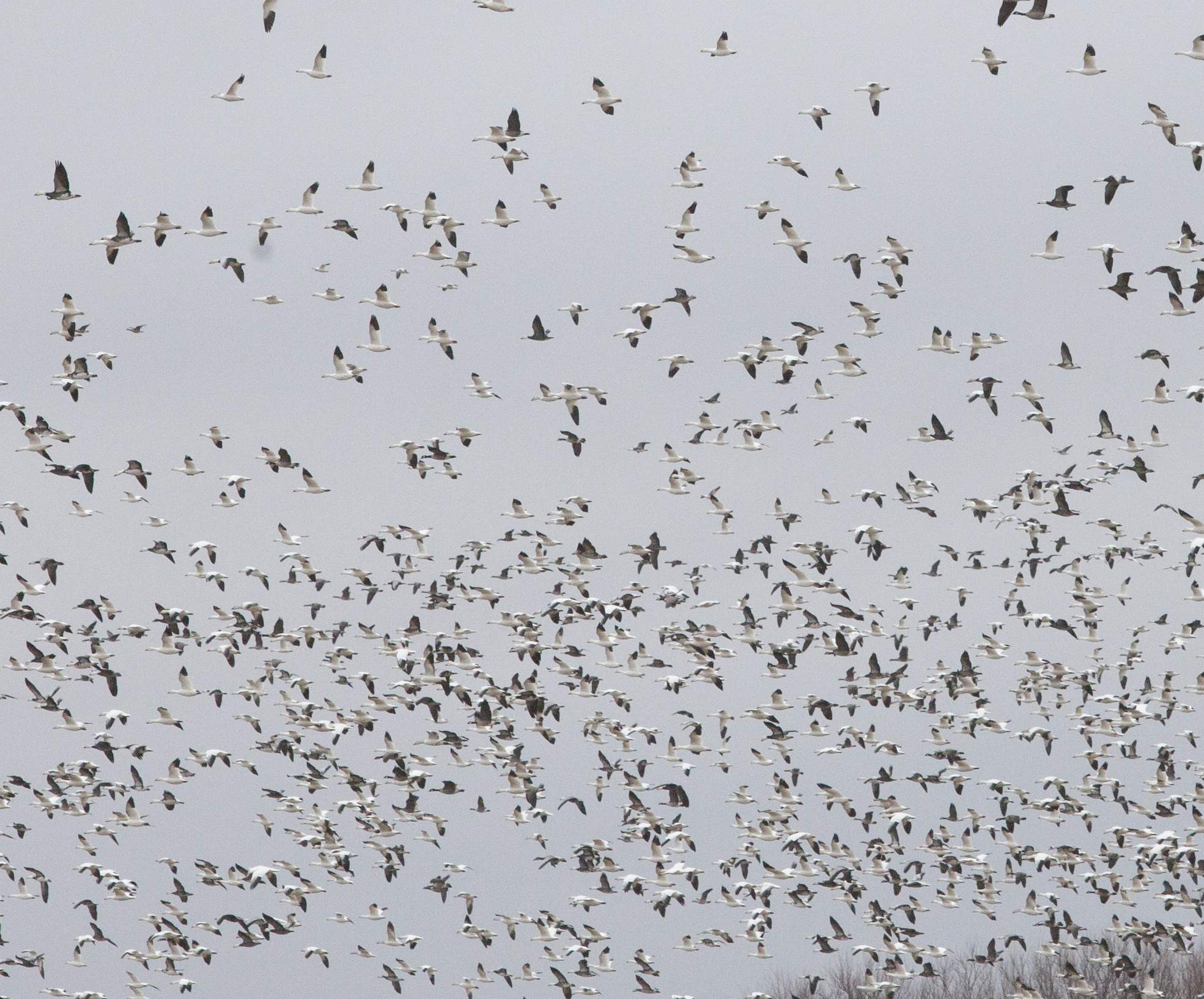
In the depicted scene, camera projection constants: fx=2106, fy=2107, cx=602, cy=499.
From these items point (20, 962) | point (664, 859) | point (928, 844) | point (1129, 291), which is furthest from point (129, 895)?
point (1129, 291)

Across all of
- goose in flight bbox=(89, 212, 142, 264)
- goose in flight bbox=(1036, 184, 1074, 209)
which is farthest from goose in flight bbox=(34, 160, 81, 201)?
goose in flight bbox=(1036, 184, 1074, 209)

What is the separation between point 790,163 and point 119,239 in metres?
13.3

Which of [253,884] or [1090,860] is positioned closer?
[253,884]

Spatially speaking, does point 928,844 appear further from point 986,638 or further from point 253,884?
point 253,884

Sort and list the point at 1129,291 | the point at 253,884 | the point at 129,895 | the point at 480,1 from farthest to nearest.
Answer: the point at 129,895 < the point at 253,884 < the point at 1129,291 < the point at 480,1

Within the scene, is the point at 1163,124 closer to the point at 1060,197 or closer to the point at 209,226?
the point at 1060,197

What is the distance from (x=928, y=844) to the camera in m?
52.2

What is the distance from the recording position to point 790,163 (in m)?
42.4

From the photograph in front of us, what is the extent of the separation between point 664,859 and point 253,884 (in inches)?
424

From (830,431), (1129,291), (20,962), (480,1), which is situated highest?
(480,1)

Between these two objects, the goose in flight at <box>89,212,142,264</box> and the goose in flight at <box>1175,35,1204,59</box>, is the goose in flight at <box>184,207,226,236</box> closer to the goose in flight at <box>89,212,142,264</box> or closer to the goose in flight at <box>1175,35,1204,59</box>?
the goose in flight at <box>89,212,142,264</box>

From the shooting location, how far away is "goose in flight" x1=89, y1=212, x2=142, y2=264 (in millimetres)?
39094

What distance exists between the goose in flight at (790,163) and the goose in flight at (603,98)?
3.71 metres

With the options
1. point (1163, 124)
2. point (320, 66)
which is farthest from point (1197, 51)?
point (320, 66)
